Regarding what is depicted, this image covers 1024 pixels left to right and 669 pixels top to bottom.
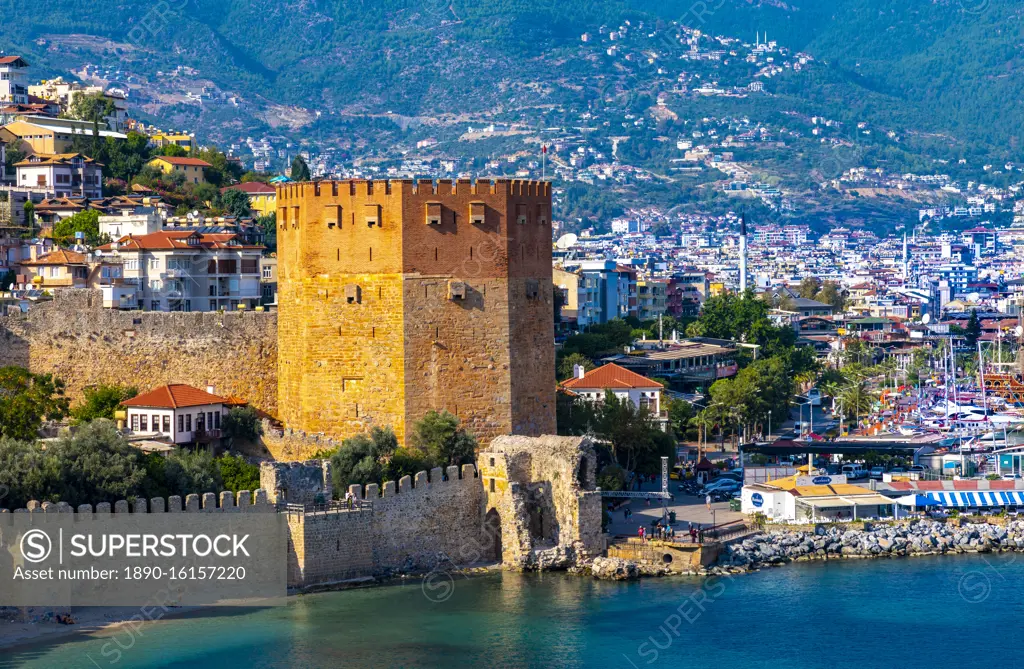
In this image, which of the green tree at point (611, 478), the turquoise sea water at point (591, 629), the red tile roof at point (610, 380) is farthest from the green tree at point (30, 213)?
the turquoise sea water at point (591, 629)

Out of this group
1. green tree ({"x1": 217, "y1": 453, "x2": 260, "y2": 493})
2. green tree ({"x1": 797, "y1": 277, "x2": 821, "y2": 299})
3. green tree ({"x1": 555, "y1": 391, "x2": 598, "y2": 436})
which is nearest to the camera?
green tree ({"x1": 217, "y1": 453, "x2": 260, "y2": 493})

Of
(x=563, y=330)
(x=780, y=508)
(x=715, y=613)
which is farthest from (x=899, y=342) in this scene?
(x=715, y=613)

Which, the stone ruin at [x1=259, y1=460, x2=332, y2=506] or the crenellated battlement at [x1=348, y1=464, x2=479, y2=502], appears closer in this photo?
the stone ruin at [x1=259, y1=460, x2=332, y2=506]

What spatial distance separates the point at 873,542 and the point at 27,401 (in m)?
16.8

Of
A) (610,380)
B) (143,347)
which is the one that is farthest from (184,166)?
(143,347)

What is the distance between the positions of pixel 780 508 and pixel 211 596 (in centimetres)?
1358

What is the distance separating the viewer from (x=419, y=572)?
33344mm

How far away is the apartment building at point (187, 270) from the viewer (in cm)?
5138

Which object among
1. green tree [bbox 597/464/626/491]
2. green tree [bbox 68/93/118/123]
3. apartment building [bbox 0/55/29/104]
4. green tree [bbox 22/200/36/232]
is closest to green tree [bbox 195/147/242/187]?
green tree [bbox 68/93/118/123]

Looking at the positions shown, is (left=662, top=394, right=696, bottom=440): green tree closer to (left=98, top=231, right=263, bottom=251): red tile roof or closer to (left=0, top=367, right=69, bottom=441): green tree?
(left=98, top=231, right=263, bottom=251): red tile roof

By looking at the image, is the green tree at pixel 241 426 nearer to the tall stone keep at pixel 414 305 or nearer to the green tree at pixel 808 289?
the tall stone keep at pixel 414 305

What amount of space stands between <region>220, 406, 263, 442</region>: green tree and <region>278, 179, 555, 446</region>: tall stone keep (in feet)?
3.94

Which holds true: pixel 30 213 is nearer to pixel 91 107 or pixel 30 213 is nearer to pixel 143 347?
pixel 91 107

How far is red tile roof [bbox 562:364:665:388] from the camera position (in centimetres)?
5250
